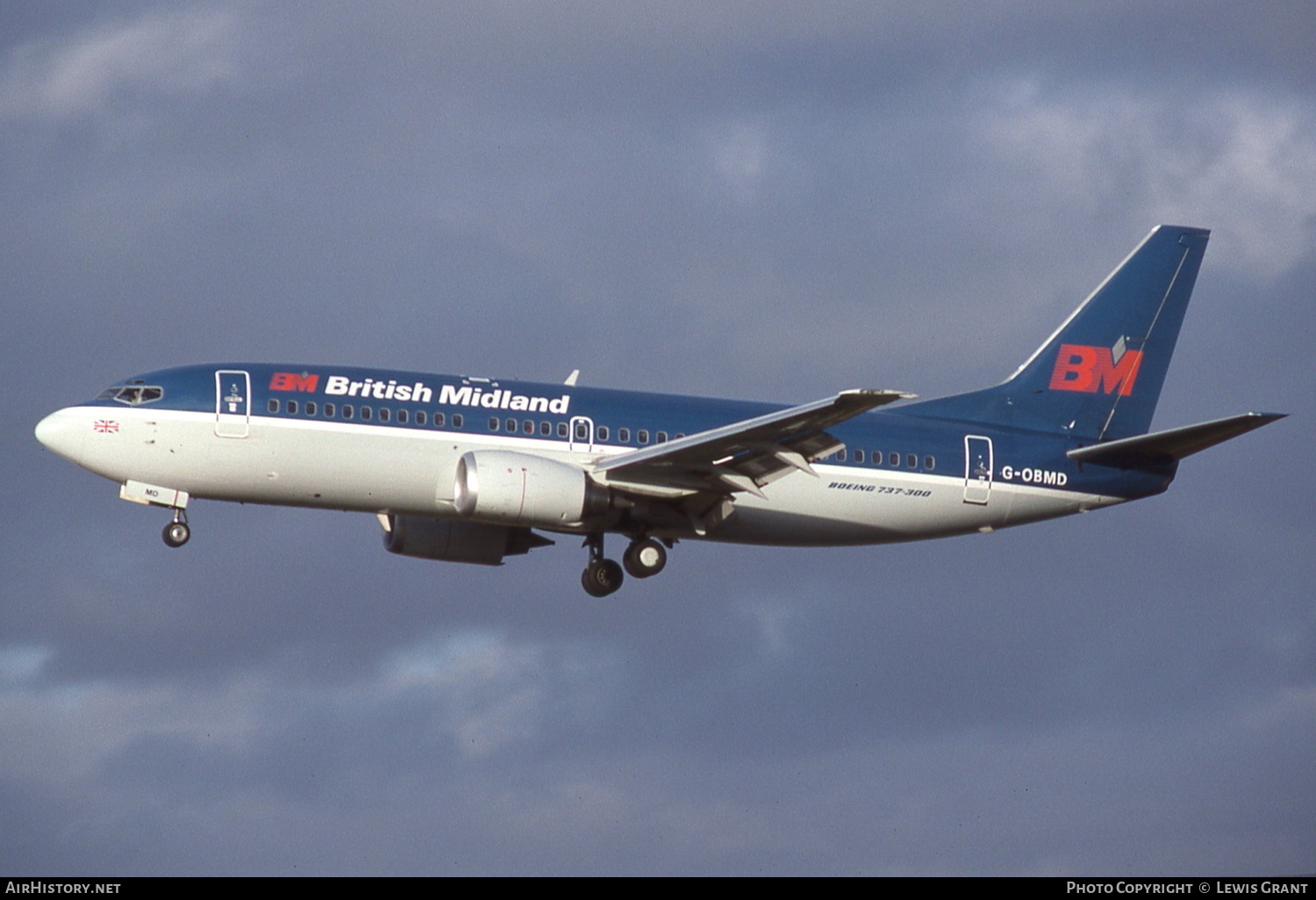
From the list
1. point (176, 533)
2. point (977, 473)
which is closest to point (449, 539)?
point (176, 533)

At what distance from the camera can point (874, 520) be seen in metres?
54.3

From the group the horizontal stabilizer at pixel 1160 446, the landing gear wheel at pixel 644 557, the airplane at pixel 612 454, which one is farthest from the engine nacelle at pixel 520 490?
the horizontal stabilizer at pixel 1160 446

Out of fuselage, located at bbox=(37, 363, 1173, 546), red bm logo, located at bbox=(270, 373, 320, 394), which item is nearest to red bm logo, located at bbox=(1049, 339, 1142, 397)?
fuselage, located at bbox=(37, 363, 1173, 546)

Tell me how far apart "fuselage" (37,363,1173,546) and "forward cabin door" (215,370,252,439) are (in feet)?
0.13

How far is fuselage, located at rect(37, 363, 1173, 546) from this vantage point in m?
49.4

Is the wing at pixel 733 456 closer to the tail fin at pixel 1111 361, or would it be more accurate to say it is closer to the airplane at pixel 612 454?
the airplane at pixel 612 454

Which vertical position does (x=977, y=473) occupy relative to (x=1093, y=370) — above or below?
below

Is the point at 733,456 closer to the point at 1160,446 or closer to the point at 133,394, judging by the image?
the point at 1160,446

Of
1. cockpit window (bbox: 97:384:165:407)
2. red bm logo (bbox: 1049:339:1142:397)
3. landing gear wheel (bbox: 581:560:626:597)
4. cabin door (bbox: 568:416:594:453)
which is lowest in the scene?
landing gear wheel (bbox: 581:560:626:597)

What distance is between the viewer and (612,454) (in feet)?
170

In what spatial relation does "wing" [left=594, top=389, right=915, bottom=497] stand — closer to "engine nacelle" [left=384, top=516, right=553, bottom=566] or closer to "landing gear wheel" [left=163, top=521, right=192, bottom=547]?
"engine nacelle" [left=384, top=516, right=553, bottom=566]

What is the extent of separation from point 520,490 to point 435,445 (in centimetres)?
269
